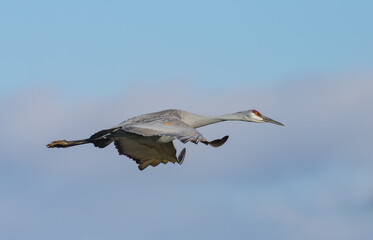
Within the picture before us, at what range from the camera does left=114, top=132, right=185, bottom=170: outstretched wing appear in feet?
106

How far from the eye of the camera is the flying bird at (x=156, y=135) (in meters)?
27.5

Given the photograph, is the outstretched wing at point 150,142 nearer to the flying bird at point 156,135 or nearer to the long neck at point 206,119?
the flying bird at point 156,135

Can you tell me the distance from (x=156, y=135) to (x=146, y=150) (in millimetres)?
4333

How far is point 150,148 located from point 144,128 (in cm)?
424

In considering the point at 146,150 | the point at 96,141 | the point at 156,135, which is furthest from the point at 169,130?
the point at 146,150

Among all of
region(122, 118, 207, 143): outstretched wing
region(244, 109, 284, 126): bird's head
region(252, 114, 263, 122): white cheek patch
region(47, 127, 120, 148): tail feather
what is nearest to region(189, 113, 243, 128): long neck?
region(244, 109, 284, 126): bird's head

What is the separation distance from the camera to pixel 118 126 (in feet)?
98.9

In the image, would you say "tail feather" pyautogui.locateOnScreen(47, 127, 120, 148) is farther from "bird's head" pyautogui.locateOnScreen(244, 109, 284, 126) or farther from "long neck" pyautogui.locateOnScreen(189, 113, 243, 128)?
"bird's head" pyautogui.locateOnScreen(244, 109, 284, 126)

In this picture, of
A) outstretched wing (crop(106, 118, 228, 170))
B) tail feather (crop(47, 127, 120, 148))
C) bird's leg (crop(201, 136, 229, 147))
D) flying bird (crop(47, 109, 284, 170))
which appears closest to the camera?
bird's leg (crop(201, 136, 229, 147))

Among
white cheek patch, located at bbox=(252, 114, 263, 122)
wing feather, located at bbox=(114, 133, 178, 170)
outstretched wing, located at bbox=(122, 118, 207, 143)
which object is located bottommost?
→ wing feather, located at bbox=(114, 133, 178, 170)

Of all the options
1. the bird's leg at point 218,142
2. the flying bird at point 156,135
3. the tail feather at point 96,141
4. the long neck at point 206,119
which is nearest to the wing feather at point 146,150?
the flying bird at point 156,135

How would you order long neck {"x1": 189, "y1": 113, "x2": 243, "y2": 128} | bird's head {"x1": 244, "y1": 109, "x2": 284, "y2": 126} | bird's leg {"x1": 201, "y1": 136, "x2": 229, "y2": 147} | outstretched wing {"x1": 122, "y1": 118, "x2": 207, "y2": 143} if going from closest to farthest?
outstretched wing {"x1": 122, "y1": 118, "x2": 207, "y2": 143}
bird's leg {"x1": 201, "y1": 136, "x2": 229, "y2": 147}
long neck {"x1": 189, "y1": 113, "x2": 243, "y2": 128}
bird's head {"x1": 244, "y1": 109, "x2": 284, "y2": 126}

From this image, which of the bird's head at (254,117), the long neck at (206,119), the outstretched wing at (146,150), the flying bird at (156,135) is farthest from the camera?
the bird's head at (254,117)

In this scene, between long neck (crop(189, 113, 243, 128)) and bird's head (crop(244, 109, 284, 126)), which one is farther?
bird's head (crop(244, 109, 284, 126))
